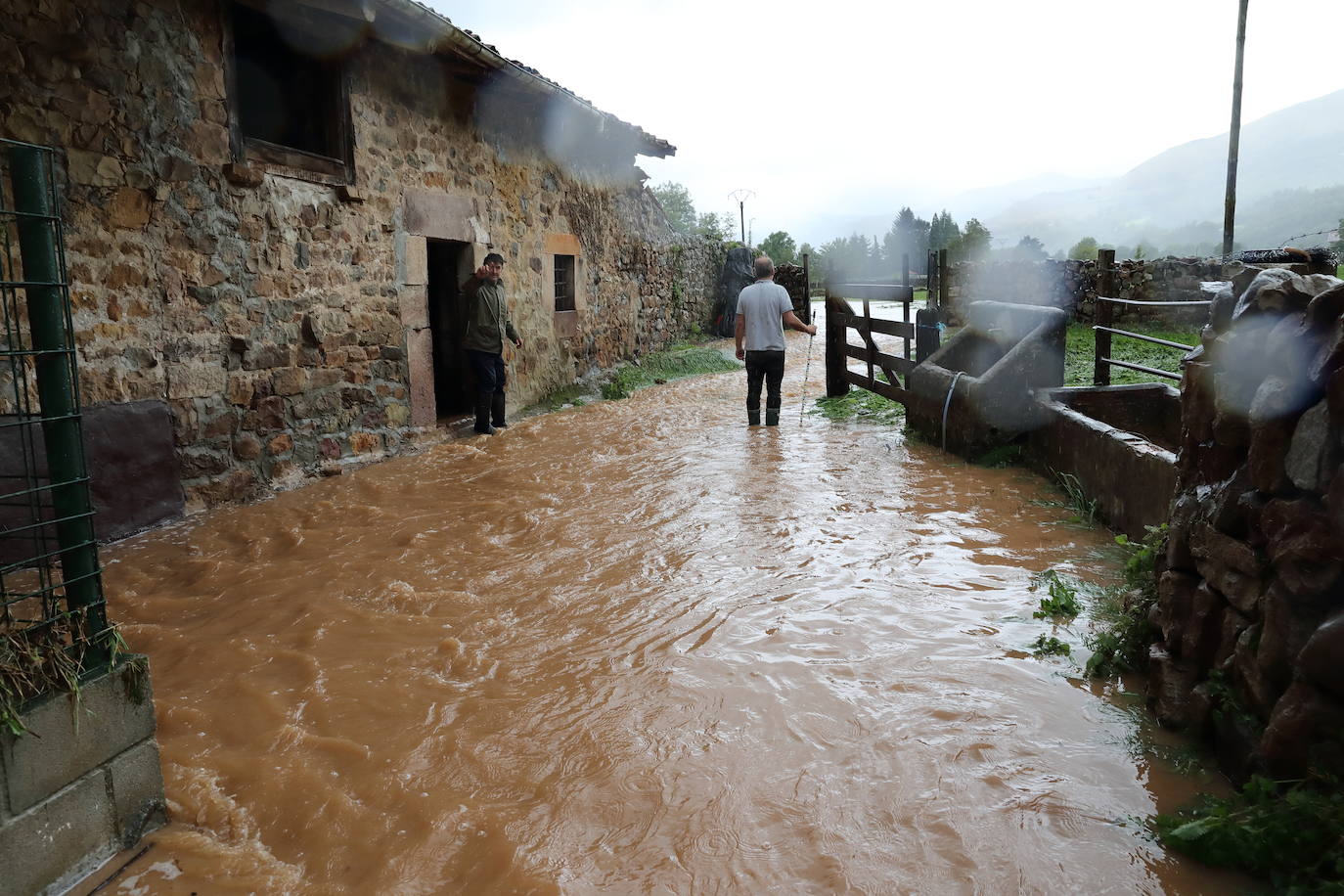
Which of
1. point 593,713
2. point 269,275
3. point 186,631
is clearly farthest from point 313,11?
point 593,713

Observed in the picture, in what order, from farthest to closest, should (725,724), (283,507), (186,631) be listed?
(283,507) < (186,631) < (725,724)

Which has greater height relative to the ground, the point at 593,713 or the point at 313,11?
the point at 313,11

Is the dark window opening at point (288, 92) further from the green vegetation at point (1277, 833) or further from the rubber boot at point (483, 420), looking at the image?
the green vegetation at point (1277, 833)

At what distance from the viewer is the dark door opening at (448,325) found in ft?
27.7

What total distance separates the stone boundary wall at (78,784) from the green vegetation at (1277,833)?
2.65m

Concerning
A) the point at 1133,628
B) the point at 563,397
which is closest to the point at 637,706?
the point at 1133,628

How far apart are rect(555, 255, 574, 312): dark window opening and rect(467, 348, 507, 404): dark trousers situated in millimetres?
2577

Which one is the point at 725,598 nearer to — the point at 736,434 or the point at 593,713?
the point at 593,713

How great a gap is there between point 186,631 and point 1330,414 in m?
4.04

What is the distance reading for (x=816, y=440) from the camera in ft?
24.2

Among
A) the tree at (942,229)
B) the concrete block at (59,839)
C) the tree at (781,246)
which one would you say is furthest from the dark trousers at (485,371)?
the tree at (942,229)

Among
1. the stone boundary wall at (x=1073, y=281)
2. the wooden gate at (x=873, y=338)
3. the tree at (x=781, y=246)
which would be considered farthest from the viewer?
the tree at (x=781, y=246)

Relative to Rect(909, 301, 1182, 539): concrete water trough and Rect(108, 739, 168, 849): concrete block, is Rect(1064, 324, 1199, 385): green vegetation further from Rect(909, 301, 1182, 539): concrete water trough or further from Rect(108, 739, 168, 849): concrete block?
Rect(108, 739, 168, 849): concrete block

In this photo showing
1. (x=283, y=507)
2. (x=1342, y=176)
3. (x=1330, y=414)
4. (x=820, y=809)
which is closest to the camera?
(x=1330, y=414)
